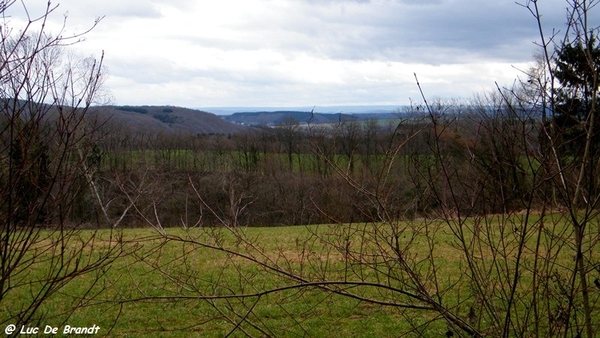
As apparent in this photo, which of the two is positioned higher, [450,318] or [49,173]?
[49,173]

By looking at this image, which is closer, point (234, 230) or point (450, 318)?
point (450, 318)

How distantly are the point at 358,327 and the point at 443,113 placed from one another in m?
5.74

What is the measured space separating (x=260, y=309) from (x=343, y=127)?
5.73 meters

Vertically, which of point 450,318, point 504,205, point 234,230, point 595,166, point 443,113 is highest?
point 443,113

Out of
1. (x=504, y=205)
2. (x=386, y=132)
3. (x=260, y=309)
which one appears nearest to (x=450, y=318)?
(x=504, y=205)

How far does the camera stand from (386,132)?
17.1ft

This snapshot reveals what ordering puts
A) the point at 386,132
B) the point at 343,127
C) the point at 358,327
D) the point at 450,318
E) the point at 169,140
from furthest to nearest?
the point at 169,140
the point at 358,327
the point at 386,132
the point at 343,127
the point at 450,318

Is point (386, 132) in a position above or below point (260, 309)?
above

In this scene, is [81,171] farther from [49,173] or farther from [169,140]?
[169,140]

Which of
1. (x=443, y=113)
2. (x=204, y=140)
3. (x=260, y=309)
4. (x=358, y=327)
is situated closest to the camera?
(x=443, y=113)

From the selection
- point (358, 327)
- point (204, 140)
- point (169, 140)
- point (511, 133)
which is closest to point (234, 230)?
point (511, 133)

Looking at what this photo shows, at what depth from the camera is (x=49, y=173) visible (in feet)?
9.73

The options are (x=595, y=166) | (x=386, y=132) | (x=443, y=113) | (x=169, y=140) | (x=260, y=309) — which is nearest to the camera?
(x=595, y=166)

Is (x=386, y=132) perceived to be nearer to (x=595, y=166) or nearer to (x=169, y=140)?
(x=595, y=166)
